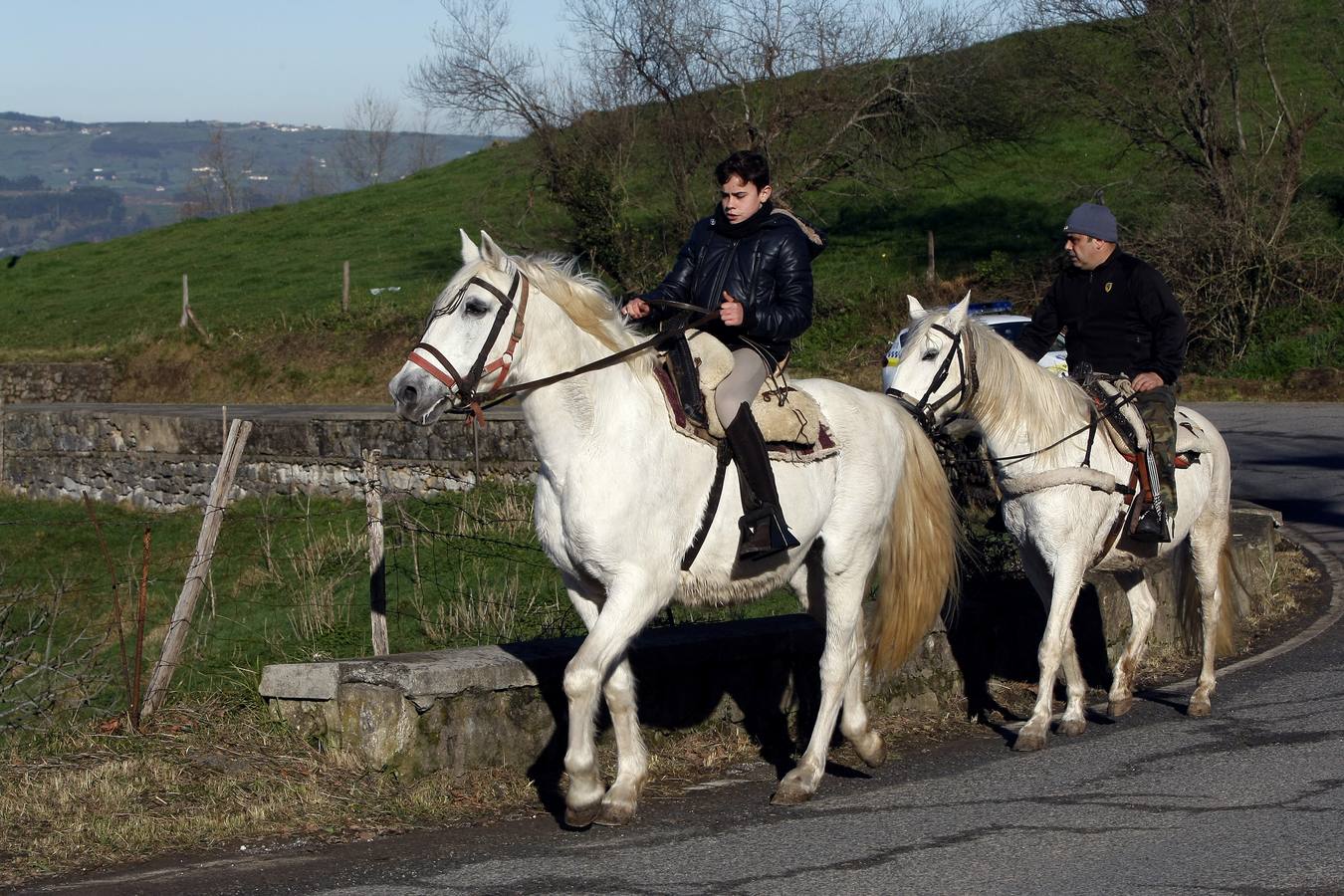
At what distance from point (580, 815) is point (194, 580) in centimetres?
332

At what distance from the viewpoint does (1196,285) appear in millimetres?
27000

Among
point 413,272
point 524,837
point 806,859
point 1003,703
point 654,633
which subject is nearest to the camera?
point 806,859

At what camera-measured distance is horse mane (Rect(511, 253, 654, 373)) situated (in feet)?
21.2

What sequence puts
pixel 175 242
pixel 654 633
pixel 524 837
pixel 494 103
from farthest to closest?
pixel 175 242
pixel 494 103
pixel 654 633
pixel 524 837

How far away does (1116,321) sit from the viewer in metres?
8.99

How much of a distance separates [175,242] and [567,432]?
53875 millimetres

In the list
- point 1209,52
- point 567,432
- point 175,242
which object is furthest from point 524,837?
point 175,242

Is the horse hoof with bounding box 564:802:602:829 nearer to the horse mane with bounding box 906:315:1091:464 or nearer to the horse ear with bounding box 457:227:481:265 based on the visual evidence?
the horse ear with bounding box 457:227:481:265

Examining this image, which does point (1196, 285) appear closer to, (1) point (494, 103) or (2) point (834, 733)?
(1) point (494, 103)

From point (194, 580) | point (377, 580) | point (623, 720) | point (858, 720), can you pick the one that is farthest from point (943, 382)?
point (194, 580)

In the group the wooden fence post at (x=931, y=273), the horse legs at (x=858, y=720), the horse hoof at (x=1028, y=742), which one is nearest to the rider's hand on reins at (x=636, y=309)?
the horse legs at (x=858, y=720)

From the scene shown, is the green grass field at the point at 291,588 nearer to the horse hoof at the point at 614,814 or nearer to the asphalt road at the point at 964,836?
the asphalt road at the point at 964,836

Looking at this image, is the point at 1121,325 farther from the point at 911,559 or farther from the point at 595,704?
the point at 595,704

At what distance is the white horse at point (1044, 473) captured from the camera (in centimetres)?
794
